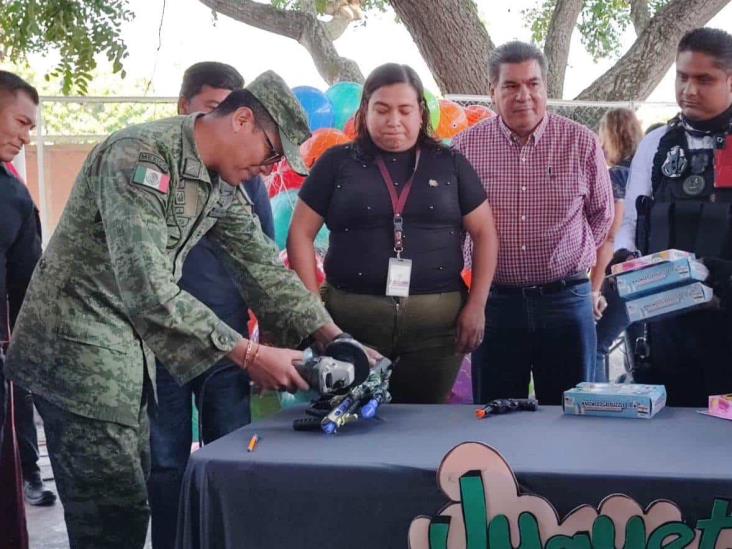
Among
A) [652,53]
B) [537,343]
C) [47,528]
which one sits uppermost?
[652,53]

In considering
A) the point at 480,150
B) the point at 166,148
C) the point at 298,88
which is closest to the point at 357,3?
the point at 298,88

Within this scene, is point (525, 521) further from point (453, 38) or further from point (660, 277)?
point (453, 38)

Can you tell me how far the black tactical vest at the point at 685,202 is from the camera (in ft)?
7.66

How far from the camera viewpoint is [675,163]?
8.00 ft

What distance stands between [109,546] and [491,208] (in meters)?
1.55

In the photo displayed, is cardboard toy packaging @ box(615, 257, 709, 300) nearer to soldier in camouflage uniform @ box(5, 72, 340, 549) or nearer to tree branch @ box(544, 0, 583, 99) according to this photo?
soldier in camouflage uniform @ box(5, 72, 340, 549)

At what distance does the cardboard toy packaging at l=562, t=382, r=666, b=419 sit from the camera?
74.2 inches

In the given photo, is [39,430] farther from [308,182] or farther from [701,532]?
[701,532]

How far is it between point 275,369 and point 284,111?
0.53 m

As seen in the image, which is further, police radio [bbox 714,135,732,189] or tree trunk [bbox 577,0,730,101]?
tree trunk [bbox 577,0,730,101]

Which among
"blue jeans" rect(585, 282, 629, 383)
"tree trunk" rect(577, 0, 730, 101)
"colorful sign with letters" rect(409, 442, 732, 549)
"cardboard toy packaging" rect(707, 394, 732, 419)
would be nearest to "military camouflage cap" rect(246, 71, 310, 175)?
"colorful sign with letters" rect(409, 442, 732, 549)

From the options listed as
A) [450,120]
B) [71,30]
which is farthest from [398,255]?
[71,30]

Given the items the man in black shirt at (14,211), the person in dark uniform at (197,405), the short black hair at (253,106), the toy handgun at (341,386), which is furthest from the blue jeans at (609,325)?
the short black hair at (253,106)

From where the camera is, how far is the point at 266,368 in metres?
1.79
